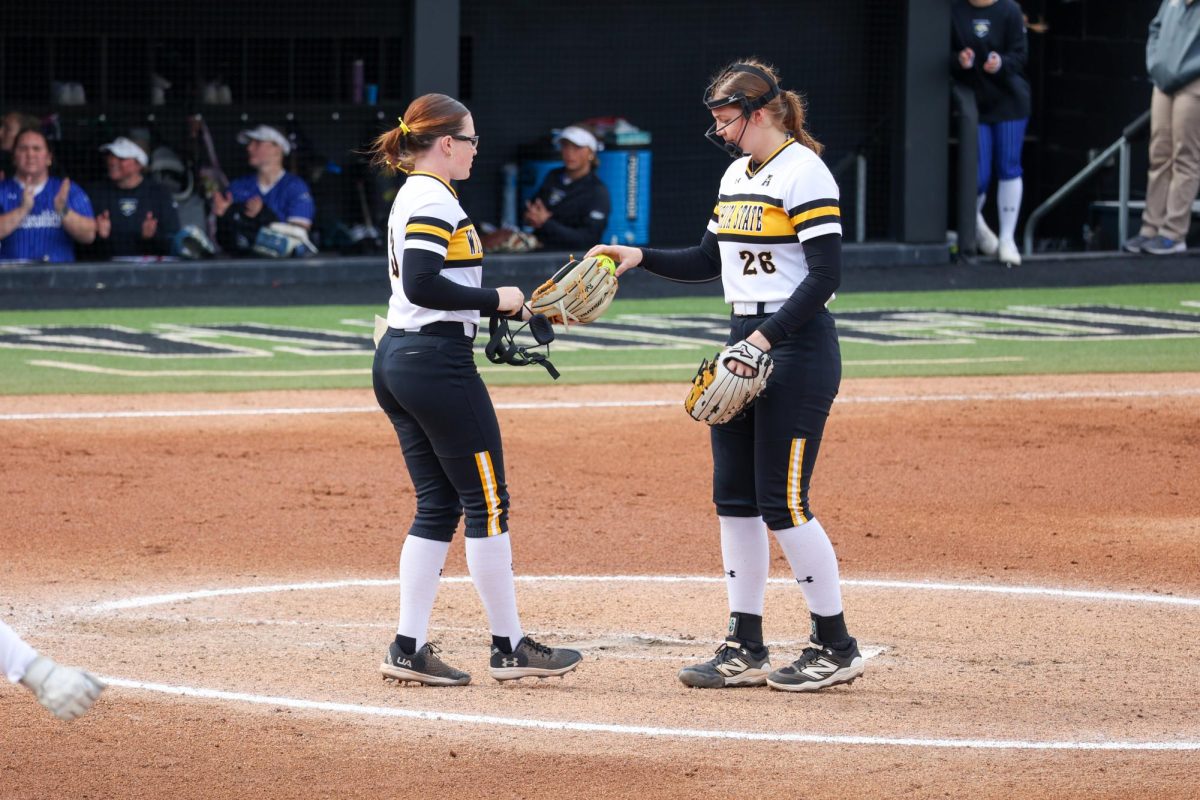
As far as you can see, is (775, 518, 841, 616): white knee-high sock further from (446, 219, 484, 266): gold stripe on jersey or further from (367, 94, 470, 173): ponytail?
(367, 94, 470, 173): ponytail

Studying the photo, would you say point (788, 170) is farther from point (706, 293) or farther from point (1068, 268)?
point (1068, 268)

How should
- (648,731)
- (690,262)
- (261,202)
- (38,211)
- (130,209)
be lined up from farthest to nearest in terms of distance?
(261,202) → (130,209) → (38,211) → (690,262) → (648,731)

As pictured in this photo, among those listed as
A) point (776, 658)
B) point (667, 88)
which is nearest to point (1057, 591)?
point (776, 658)

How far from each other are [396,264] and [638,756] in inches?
64.7

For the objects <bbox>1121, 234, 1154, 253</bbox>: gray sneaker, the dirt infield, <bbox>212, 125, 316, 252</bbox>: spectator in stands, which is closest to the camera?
the dirt infield

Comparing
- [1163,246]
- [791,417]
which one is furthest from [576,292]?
[1163,246]

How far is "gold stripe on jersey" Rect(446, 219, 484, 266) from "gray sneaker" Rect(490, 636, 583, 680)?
1.17m

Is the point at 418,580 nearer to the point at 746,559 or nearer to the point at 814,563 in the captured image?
the point at 746,559

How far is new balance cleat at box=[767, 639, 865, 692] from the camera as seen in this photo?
5.64m

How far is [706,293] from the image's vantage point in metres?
16.3

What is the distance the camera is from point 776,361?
5566mm

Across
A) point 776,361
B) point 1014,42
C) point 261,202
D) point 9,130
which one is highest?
point 1014,42

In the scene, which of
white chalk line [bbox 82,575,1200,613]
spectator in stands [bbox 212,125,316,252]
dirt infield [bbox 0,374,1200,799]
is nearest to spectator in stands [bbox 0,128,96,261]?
spectator in stands [bbox 212,125,316,252]

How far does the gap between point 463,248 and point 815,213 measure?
1.03 meters
